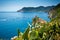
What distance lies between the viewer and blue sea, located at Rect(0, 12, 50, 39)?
2922 millimetres

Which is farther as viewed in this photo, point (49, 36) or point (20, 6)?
point (20, 6)

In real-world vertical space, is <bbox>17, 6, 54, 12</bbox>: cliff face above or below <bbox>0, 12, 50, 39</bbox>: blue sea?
above

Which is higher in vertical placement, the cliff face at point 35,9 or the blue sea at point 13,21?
the cliff face at point 35,9

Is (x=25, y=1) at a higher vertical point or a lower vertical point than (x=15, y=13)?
higher

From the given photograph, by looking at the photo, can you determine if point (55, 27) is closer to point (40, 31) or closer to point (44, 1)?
point (40, 31)

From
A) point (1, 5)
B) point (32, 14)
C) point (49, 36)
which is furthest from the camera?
point (1, 5)

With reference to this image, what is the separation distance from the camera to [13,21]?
3078mm

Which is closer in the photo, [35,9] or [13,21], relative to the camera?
[13,21]

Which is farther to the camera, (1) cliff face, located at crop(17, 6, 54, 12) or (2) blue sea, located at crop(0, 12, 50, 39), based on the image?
(1) cliff face, located at crop(17, 6, 54, 12)

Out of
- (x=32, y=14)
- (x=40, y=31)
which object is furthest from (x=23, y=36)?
(x=32, y=14)

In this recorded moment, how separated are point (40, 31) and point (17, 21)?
4.24ft

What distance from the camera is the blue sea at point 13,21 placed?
2922 mm

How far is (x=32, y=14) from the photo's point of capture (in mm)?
3045

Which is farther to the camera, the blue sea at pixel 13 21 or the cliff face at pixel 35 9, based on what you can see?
the cliff face at pixel 35 9
